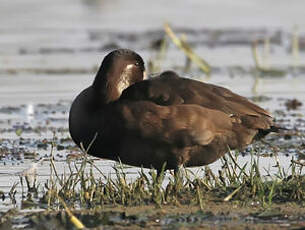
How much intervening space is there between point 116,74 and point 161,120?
1.95 feet

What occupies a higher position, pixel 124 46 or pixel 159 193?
pixel 124 46

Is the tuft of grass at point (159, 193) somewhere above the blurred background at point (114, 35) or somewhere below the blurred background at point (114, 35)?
below

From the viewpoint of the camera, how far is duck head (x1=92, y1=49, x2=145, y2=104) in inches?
260

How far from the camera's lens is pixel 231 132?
21.6 ft

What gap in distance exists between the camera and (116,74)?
22.1 feet

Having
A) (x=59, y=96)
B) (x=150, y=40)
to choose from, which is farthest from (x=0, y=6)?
(x=59, y=96)

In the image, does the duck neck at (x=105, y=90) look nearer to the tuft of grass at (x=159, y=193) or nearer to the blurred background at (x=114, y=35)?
the tuft of grass at (x=159, y=193)

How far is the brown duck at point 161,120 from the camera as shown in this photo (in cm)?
637

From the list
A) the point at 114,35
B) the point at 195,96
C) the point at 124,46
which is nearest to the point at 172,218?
the point at 195,96

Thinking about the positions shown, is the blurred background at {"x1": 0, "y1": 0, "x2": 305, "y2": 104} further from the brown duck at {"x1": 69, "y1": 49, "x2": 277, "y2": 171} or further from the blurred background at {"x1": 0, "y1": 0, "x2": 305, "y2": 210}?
the brown duck at {"x1": 69, "y1": 49, "x2": 277, "y2": 171}

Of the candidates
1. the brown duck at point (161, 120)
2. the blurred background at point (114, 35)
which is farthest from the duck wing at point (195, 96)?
the blurred background at point (114, 35)

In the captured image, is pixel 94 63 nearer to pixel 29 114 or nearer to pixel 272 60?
pixel 272 60

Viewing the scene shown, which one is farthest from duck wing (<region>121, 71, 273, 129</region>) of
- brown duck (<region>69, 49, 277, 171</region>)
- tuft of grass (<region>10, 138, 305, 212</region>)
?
tuft of grass (<region>10, 138, 305, 212</region>)

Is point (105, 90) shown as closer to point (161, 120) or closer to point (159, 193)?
point (161, 120)
